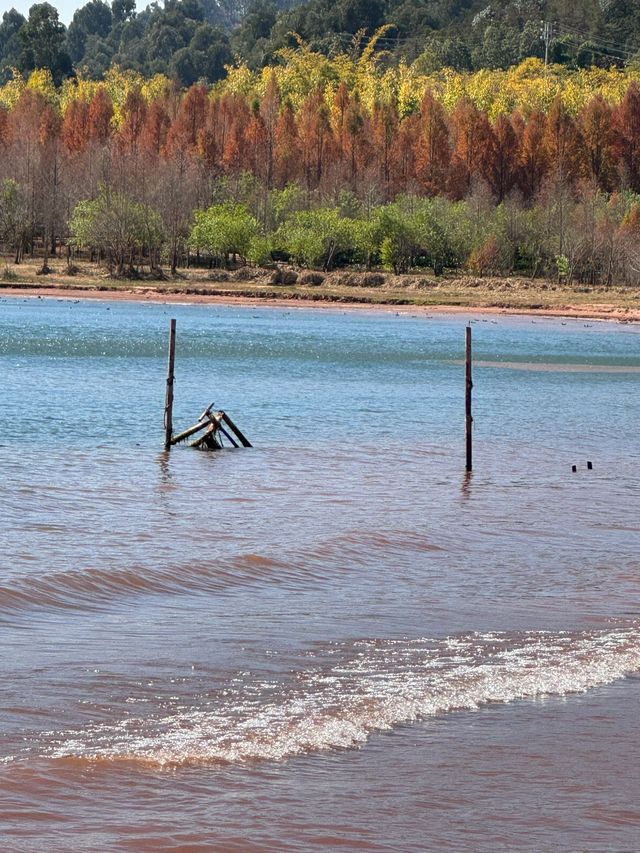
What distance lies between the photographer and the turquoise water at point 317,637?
848 centimetres

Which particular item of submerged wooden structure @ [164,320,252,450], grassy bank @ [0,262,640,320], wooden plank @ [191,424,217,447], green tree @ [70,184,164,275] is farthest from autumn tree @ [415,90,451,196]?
wooden plank @ [191,424,217,447]

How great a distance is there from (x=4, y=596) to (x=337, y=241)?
283 feet

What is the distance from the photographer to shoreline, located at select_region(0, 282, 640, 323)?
81.9 m

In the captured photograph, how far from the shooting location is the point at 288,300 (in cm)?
8569

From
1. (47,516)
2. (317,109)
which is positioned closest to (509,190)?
(317,109)

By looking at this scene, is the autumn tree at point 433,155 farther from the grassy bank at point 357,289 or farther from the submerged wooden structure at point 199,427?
the submerged wooden structure at point 199,427

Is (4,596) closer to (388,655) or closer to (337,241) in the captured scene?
(388,655)

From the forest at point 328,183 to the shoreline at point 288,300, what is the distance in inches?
302

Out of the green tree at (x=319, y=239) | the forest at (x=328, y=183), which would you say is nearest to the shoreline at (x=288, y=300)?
the forest at (x=328, y=183)

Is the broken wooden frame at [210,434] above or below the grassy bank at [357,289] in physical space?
below

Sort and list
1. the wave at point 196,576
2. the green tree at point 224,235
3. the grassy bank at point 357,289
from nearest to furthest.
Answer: the wave at point 196,576, the grassy bank at point 357,289, the green tree at point 224,235

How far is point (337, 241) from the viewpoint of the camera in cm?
9844

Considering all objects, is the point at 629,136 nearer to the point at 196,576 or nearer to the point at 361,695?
the point at 196,576

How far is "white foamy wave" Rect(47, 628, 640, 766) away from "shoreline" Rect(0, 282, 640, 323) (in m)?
69.2
